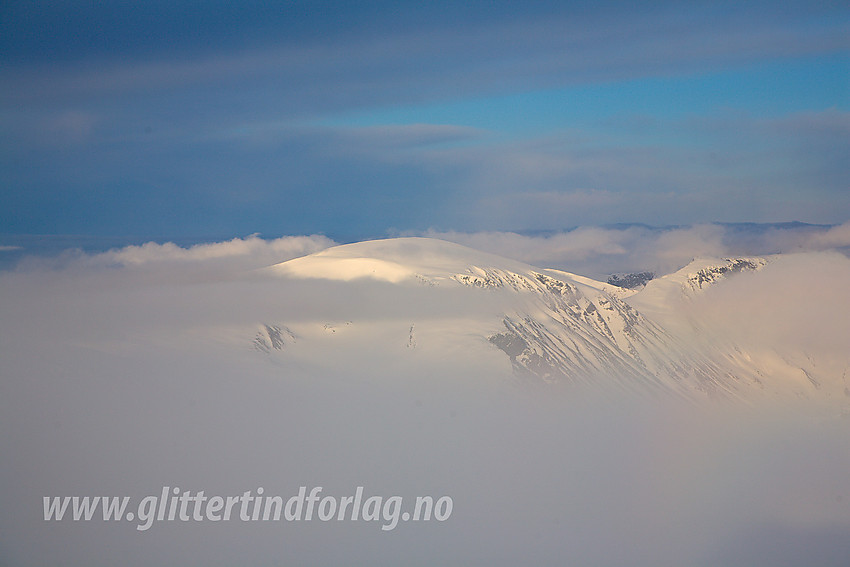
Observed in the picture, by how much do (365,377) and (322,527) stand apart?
63.4 ft

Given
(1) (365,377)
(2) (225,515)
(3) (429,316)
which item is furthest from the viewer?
(3) (429,316)

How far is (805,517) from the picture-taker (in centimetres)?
12356

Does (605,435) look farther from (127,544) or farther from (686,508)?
(127,544)

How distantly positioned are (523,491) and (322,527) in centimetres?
3198

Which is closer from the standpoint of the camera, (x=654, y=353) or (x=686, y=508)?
(x=686, y=508)

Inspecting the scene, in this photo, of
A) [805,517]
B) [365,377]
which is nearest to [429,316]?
[365,377]

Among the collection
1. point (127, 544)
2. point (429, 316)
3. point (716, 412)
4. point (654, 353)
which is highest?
point (654, 353)

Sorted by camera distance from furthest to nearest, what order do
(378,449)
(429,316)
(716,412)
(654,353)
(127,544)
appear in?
1. (654,353)
2. (716,412)
3. (429,316)
4. (378,449)
5. (127,544)

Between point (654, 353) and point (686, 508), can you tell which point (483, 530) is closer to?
point (686, 508)

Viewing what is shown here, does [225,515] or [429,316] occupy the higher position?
[429,316]

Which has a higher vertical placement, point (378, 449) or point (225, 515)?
point (378, 449)

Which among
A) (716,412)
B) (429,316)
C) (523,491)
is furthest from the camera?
(716,412)

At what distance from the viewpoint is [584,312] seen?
189 meters

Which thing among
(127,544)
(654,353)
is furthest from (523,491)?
(654,353)
